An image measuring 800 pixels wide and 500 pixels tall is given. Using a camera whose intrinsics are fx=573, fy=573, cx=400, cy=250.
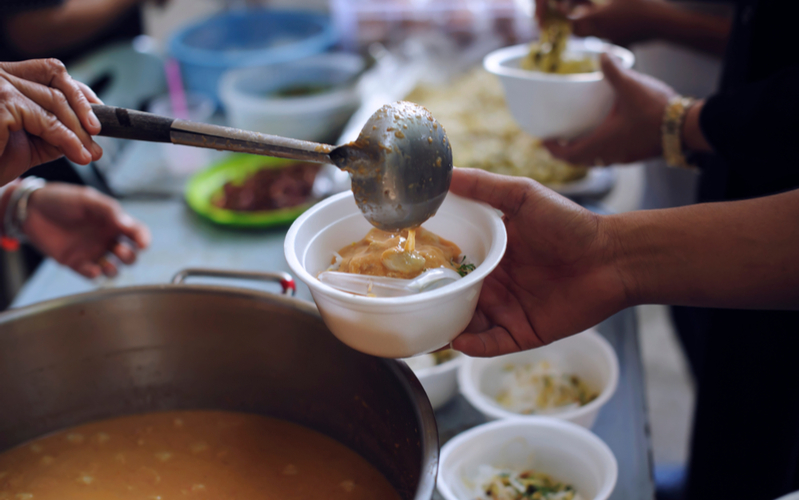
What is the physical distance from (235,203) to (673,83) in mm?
1795

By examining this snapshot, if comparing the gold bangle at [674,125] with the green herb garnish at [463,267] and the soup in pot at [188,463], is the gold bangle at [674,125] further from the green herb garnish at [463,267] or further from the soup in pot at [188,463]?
the soup in pot at [188,463]

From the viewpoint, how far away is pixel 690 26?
199cm

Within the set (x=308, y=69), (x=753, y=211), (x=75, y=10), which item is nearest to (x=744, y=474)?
(x=753, y=211)

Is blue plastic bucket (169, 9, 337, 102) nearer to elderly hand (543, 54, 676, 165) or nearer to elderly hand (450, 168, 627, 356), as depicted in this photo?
elderly hand (543, 54, 676, 165)

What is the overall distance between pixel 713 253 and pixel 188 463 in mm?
1017

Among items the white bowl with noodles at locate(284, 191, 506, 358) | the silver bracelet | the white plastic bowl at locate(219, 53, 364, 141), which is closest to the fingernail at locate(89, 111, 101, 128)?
the white bowl with noodles at locate(284, 191, 506, 358)

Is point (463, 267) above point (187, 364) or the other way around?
above

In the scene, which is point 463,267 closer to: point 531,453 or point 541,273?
point 541,273

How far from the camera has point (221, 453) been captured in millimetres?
1127

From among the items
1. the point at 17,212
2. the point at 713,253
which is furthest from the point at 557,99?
the point at 17,212

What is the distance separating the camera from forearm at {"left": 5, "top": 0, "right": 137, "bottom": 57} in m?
2.21

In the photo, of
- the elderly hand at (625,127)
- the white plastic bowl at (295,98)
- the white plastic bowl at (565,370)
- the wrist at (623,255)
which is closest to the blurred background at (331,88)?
the white plastic bowl at (295,98)

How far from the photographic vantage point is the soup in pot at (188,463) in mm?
1052

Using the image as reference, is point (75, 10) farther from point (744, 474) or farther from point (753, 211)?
point (744, 474)
